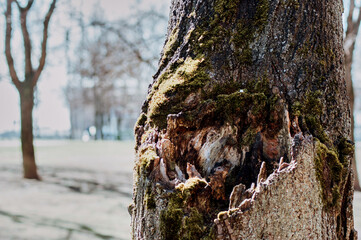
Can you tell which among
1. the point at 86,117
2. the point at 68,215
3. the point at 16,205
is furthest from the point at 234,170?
the point at 86,117

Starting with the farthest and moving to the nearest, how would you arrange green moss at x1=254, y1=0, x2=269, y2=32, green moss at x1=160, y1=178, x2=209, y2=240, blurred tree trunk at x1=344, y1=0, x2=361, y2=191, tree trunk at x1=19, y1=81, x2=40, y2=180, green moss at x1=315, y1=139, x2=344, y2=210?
tree trunk at x1=19, y1=81, x2=40, y2=180
blurred tree trunk at x1=344, y1=0, x2=361, y2=191
green moss at x1=254, y1=0, x2=269, y2=32
green moss at x1=315, y1=139, x2=344, y2=210
green moss at x1=160, y1=178, x2=209, y2=240

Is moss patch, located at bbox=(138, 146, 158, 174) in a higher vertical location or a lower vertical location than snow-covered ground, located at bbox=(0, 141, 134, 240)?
higher

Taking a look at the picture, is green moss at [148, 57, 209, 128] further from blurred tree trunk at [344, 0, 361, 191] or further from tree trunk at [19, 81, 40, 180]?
tree trunk at [19, 81, 40, 180]

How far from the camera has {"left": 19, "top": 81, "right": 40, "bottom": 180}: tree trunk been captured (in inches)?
446

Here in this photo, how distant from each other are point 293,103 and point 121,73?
42.4ft

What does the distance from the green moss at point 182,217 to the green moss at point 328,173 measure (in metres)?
0.58

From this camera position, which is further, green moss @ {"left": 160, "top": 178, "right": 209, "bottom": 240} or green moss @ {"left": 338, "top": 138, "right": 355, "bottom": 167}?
green moss @ {"left": 338, "top": 138, "right": 355, "bottom": 167}

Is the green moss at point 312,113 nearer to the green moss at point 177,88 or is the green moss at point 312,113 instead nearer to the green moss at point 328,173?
the green moss at point 328,173

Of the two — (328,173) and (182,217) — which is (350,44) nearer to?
(328,173)

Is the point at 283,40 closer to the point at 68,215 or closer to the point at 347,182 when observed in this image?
the point at 347,182

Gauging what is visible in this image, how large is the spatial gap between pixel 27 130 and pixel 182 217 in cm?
1124

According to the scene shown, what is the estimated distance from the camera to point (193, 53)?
1939mm

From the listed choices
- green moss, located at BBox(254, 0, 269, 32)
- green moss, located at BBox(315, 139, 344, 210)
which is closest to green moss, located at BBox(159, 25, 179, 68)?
green moss, located at BBox(254, 0, 269, 32)

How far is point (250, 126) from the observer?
1768mm
